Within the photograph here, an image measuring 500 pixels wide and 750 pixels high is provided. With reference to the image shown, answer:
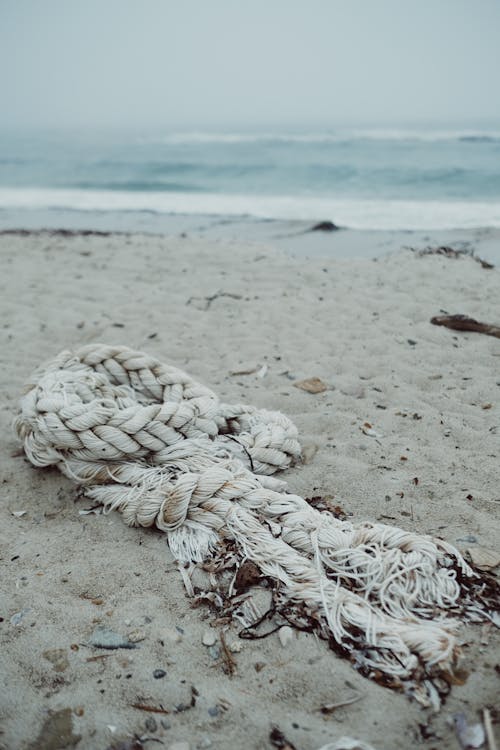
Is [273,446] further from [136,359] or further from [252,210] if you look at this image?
[252,210]

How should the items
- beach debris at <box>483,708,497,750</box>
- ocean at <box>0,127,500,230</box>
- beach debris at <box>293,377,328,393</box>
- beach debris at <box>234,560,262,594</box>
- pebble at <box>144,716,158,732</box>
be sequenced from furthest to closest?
ocean at <box>0,127,500,230</box>
beach debris at <box>293,377,328,393</box>
beach debris at <box>234,560,262,594</box>
pebble at <box>144,716,158,732</box>
beach debris at <box>483,708,497,750</box>

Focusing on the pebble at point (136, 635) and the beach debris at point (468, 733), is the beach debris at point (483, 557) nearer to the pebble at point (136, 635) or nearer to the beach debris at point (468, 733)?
the beach debris at point (468, 733)

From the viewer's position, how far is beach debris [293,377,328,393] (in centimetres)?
298

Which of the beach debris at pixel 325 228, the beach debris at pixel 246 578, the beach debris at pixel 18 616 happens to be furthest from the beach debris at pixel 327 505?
the beach debris at pixel 325 228

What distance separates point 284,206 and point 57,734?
10162 mm

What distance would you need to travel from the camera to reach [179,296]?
452 cm

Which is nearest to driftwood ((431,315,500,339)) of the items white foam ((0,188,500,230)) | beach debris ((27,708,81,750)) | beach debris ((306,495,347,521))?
beach debris ((306,495,347,521))

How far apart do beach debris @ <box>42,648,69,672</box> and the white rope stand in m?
0.45

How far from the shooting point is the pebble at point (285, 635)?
4.90 ft

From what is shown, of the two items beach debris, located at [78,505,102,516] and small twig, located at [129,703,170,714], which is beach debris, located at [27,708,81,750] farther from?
beach debris, located at [78,505,102,516]

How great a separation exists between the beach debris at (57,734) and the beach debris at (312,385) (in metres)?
1.95

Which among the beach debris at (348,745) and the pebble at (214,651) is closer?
the beach debris at (348,745)

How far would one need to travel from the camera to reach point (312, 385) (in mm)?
3018

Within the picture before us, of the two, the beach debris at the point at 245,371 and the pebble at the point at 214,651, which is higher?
the beach debris at the point at 245,371
